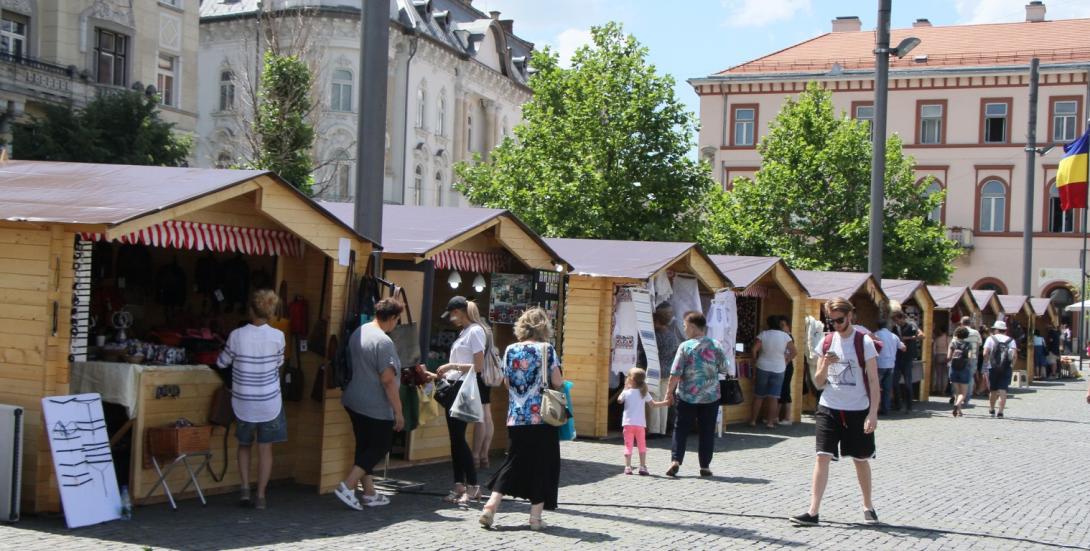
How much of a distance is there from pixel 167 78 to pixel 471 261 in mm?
25460

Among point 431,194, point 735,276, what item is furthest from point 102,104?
point 431,194

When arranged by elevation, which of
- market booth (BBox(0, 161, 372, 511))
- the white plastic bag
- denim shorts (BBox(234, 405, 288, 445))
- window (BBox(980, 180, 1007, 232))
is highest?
window (BBox(980, 180, 1007, 232))

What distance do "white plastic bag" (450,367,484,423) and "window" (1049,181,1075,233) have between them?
2045 inches

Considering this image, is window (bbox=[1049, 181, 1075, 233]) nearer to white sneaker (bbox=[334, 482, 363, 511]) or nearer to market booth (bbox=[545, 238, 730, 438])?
market booth (bbox=[545, 238, 730, 438])

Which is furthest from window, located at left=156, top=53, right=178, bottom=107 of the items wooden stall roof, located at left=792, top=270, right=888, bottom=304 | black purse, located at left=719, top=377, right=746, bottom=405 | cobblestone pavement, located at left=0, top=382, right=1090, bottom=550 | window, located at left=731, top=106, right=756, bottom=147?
window, located at left=731, top=106, right=756, bottom=147

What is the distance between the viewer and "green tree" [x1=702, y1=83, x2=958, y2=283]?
39812 mm

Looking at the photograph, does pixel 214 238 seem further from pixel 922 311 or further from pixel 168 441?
pixel 922 311

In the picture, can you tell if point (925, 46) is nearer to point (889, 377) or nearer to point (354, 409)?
point (889, 377)

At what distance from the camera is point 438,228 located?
12906mm

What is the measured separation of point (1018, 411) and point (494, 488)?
709 inches

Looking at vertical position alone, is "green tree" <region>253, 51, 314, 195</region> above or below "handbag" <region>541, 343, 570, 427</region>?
above

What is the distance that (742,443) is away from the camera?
55.0 ft

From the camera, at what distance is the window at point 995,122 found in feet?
189

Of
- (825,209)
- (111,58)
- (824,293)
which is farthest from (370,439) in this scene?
(825,209)
